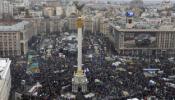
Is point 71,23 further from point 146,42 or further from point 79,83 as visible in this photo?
point 79,83

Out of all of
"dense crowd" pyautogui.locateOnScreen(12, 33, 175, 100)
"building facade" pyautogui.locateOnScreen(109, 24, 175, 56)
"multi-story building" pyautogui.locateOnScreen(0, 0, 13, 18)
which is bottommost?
"dense crowd" pyautogui.locateOnScreen(12, 33, 175, 100)

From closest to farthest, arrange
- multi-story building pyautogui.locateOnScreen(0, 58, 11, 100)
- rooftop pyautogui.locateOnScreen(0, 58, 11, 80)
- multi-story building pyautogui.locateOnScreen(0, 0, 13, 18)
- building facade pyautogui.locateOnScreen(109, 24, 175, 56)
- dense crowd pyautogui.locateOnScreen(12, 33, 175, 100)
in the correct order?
multi-story building pyautogui.locateOnScreen(0, 58, 11, 100) < rooftop pyautogui.locateOnScreen(0, 58, 11, 80) < dense crowd pyautogui.locateOnScreen(12, 33, 175, 100) < building facade pyautogui.locateOnScreen(109, 24, 175, 56) < multi-story building pyautogui.locateOnScreen(0, 0, 13, 18)

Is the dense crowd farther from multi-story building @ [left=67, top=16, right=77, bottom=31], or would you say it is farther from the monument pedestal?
multi-story building @ [left=67, top=16, right=77, bottom=31]

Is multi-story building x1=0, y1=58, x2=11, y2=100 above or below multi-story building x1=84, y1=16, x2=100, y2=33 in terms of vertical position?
below

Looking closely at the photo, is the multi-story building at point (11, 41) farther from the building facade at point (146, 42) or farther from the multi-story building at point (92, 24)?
the multi-story building at point (92, 24)

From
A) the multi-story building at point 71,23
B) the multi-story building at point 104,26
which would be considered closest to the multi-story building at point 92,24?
the multi-story building at point 104,26

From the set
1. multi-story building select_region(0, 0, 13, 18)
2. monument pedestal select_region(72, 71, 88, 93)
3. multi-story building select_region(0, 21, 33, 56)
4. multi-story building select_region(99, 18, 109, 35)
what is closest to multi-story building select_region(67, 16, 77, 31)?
multi-story building select_region(99, 18, 109, 35)

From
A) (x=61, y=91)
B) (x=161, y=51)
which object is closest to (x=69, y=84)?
(x=61, y=91)

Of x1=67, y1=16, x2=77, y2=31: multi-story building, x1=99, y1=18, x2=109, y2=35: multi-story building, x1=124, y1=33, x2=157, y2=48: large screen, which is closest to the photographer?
x1=124, y1=33, x2=157, y2=48: large screen

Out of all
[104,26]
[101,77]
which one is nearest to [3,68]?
[101,77]
